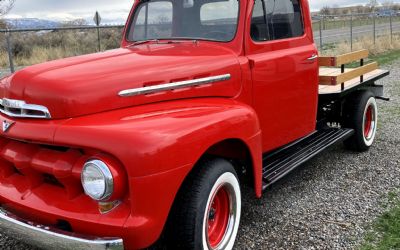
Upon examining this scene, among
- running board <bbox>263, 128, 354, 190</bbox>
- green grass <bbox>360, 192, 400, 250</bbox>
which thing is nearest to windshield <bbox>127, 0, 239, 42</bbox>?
running board <bbox>263, 128, 354, 190</bbox>

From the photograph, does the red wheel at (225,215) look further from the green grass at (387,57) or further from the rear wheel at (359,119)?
the green grass at (387,57)

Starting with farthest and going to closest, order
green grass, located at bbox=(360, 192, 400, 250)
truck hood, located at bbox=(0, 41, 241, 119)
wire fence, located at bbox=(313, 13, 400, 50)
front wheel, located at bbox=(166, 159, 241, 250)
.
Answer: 1. wire fence, located at bbox=(313, 13, 400, 50)
2. green grass, located at bbox=(360, 192, 400, 250)
3. truck hood, located at bbox=(0, 41, 241, 119)
4. front wheel, located at bbox=(166, 159, 241, 250)

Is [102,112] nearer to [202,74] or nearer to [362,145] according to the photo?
[202,74]

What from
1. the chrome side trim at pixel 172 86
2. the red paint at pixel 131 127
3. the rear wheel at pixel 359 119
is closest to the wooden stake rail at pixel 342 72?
the rear wheel at pixel 359 119

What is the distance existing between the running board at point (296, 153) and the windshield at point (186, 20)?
3.84ft

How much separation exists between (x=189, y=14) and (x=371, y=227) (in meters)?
2.34

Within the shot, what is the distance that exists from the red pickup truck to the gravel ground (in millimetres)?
390

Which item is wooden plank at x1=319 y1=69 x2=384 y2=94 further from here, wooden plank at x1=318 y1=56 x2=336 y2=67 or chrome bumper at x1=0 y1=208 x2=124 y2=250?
chrome bumper at x1=0 y1=208 x2=124 y2=250

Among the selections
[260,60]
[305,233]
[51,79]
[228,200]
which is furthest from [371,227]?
[51,79]

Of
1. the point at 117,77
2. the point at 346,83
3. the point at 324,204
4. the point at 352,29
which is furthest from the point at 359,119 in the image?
the point at 352,29

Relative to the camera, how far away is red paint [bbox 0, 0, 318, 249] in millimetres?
2488

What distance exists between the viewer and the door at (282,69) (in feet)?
12.5

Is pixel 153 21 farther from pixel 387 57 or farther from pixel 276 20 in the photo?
pixel 387 57

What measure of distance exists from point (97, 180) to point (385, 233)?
2329 mm
